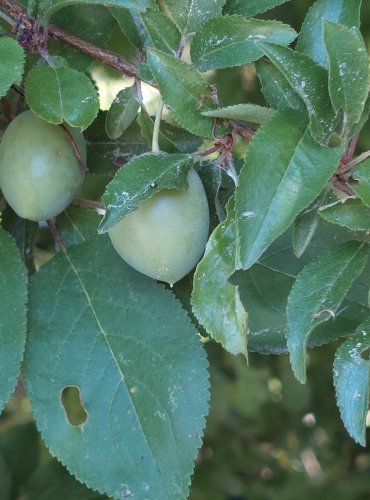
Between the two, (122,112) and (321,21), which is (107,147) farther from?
(321,21)

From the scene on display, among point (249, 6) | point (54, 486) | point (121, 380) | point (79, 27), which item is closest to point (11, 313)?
point (121, 380)

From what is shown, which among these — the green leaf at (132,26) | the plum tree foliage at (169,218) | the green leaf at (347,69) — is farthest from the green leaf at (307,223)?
the green leaf at (132,26)

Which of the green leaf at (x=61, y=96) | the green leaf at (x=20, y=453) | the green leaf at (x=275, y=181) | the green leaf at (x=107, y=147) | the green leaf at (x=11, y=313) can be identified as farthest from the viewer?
the green leaf at (x=20, y=453)

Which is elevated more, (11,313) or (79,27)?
(79,27)

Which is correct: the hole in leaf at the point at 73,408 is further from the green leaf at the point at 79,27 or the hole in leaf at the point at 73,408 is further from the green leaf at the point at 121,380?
the green leaf at the point at 79,27

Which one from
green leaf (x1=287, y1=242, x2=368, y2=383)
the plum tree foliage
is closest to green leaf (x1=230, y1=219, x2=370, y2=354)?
the plum tree foliage

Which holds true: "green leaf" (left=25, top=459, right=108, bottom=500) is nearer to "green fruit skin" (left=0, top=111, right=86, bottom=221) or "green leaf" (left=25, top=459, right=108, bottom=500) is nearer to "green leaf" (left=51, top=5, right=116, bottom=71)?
"green fruit skin" (left=0, top=111, right=86, bottom=221)
